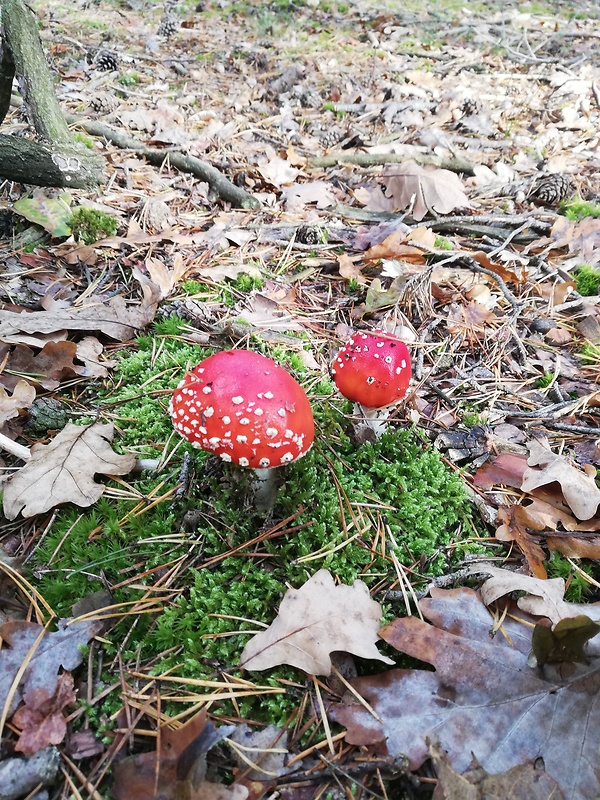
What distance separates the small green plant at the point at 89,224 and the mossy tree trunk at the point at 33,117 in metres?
0.22

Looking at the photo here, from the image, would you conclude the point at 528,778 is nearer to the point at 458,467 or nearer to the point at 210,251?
the point at 458,467

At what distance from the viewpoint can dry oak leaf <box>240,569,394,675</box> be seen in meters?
1.66

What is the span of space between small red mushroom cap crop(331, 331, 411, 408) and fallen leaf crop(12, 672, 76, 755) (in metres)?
1.53

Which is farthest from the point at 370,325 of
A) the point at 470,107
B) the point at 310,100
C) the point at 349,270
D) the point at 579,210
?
the point at 470,107

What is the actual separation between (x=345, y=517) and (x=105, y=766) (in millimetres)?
1225

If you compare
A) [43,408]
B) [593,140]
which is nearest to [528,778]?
[43,408]

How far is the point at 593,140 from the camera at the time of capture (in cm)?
598

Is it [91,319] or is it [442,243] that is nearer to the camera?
[91,319]

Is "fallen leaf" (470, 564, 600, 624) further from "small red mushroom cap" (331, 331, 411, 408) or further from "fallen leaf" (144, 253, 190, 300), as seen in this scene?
"fallen leaf" (144, 253, 190, 300)

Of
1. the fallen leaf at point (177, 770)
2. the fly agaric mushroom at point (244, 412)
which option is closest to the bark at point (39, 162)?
the fly agaric mushroom at point (244, 412)

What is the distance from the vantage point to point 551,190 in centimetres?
461

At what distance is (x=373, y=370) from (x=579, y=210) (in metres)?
3.37

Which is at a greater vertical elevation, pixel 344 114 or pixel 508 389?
pixel 344 114

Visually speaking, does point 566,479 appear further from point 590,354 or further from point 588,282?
point 588,282
